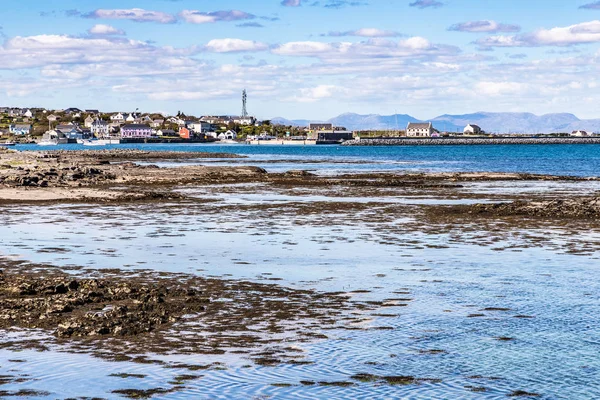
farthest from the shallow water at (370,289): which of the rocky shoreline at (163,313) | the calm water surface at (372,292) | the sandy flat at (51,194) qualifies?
the sandy flat at (51,194)

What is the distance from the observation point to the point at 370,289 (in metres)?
19.8

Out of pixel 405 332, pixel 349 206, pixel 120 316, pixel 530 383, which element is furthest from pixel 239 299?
pixel 349 206

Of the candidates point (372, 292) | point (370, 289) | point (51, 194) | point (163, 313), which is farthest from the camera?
point (51, 194)

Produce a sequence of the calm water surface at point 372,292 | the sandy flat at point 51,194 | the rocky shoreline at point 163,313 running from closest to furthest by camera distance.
Result: the calm water surface at point 372,292 < the rocky shoreline at point 163,313 < the sandy flat at point 51,194

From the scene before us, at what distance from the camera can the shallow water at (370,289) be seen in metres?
12.3

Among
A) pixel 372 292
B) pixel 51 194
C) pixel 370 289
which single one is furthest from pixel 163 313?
pixel 51 194

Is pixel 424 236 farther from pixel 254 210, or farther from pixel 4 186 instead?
pixel 4 186

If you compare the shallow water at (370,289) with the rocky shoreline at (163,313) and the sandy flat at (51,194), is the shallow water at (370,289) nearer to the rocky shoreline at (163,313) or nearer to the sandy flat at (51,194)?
the rocky shoreline at (163,313)

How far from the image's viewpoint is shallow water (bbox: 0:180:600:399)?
12.3 meters

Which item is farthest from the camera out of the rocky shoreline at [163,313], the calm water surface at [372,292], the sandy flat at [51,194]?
the sandy flat at [51,194]

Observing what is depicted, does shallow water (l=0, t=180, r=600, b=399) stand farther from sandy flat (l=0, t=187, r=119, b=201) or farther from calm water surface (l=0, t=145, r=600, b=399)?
sandy flat (l=0, t=187, r=119, b=201)

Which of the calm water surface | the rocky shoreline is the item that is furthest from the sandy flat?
the rocky shoreline

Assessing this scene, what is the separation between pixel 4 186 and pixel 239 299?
3575 cm

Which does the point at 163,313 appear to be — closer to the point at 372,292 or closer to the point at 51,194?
the point at 372,292
